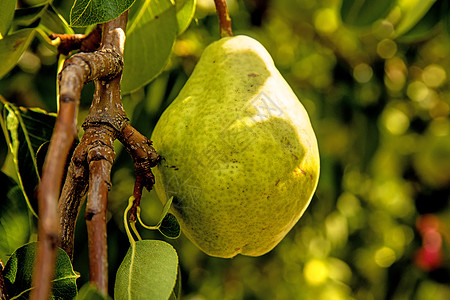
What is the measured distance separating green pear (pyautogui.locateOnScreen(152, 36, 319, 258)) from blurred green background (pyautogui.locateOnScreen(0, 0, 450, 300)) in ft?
2.37

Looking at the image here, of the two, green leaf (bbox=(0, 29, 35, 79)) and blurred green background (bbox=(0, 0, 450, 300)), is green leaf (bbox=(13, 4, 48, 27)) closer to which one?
green leaf (bbox=(0, 29, 35, 79))

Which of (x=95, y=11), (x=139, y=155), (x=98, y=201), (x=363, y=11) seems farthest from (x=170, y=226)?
(x=363, y=11)

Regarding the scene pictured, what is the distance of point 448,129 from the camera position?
2.17 metres

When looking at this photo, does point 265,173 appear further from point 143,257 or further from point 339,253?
point 339,253

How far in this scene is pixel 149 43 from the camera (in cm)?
101

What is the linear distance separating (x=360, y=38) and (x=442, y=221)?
86 cm

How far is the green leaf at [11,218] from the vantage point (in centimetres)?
89

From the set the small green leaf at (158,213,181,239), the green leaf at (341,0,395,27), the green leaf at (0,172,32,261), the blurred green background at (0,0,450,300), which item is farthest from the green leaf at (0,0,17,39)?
the green leaf at (341,0,395,27)

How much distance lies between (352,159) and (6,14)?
1396 millimetres

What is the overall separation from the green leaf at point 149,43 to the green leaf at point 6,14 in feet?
0.76

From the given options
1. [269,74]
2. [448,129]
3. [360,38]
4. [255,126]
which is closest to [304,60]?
[360,38]

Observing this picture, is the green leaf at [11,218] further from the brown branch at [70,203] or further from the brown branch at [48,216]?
the brown branch at [48,216]

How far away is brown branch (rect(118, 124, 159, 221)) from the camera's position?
0.72 m

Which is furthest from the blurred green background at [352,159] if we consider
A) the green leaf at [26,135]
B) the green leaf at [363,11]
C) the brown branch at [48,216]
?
the brown branch at [48,216]
